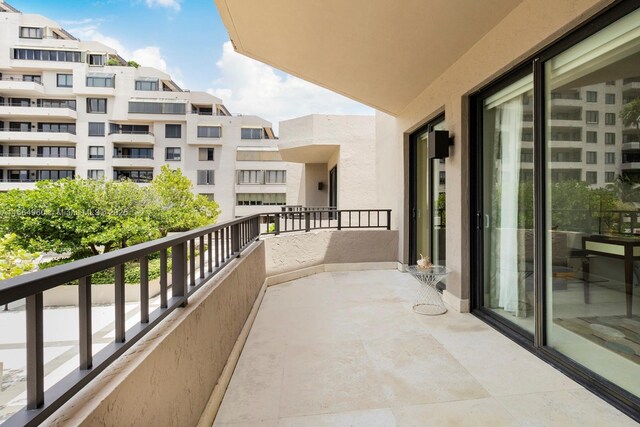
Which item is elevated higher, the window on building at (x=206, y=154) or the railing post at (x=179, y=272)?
the window on building at (x=206, y=154)

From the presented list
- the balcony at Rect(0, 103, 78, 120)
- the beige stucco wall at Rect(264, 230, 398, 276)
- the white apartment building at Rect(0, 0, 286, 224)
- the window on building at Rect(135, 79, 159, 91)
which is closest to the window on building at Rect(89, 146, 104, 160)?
the white apartment building at Rect(0, 0, 286, 224)

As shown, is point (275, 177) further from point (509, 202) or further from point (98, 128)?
point (509, 202)

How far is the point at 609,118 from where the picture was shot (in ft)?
6.64

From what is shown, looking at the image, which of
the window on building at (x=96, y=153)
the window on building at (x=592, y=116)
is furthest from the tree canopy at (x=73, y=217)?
the window on building at (x=96, y=153)

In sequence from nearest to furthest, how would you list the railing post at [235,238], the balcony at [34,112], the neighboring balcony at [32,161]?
the railing post at [235,238]
the neighboring balcony at [32,161]
the balcony at [34,112]

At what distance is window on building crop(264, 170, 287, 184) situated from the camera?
2925cm

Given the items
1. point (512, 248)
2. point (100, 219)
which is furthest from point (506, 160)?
point (100, 219)

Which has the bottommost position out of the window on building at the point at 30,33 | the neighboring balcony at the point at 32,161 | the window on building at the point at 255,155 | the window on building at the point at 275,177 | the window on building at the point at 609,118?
the window on building at the point at 609,118

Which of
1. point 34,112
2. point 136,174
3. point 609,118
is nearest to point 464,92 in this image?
point 609,118

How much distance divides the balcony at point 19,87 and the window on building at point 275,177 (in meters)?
22.0

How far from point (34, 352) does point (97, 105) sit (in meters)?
37.5

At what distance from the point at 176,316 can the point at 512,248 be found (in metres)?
2.75

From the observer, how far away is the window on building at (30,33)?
31.5 metres

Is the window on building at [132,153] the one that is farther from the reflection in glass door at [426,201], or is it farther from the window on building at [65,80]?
A: the reflection in glass door at [426,201]
